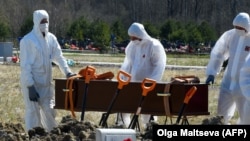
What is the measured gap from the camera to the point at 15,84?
71.4 feet

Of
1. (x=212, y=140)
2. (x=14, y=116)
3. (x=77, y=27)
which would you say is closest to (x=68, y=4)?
(x=77, y=27)

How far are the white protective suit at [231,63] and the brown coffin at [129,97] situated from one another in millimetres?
656

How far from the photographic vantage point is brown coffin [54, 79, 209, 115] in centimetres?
984

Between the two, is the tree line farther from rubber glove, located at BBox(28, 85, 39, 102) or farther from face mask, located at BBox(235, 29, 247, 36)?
face mask, located at BBox(235, 29, 247, 36)

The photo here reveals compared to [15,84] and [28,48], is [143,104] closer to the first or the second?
[28,48]

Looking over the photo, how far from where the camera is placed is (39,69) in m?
11.0

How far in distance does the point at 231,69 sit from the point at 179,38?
53582 mm

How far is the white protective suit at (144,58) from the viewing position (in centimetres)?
1105

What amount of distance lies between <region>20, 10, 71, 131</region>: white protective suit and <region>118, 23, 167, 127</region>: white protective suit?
1026mm

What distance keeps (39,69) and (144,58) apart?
1538 millimetres

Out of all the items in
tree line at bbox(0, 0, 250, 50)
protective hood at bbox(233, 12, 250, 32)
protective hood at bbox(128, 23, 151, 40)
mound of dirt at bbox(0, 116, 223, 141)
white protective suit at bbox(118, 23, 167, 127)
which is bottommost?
tree line at bbox(0, 0, 250, 50)

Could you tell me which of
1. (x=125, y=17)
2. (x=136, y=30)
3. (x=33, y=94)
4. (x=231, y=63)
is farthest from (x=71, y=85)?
(x=125, y=17)

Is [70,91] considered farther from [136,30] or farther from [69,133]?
[69,133]

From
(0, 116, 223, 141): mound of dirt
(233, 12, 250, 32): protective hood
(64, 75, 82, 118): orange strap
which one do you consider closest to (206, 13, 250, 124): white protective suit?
(233, 12, 250, 32): protective hood
